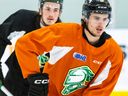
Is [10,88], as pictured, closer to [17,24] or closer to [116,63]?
[17,24]

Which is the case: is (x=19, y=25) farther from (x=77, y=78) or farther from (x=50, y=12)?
(x=77, y=78)

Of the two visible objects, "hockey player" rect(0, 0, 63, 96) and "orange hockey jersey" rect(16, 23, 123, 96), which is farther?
"hockey player" rect(0, 0, 63, 96)

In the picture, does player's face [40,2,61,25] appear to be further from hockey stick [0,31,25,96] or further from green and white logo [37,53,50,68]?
green and white logo [37,53,50,68]

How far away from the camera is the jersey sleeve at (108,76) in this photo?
195 cm

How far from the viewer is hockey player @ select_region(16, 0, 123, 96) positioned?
1812 millimetres

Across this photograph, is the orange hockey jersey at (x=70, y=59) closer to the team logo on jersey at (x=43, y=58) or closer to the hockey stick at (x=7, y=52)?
the team logo on jersey at (x=43, y=58)

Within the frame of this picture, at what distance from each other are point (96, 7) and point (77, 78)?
1.11ft

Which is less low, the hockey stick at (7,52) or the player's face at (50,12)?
the player's face at (50,12)

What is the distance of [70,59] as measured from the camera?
190 cm

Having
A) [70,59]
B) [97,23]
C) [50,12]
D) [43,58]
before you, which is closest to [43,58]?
[43,58]

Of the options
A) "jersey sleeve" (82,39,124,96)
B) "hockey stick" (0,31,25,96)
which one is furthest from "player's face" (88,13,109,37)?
"hockey stick" (0,31,25,96)

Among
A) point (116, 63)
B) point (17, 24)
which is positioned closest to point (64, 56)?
point (116, 63)

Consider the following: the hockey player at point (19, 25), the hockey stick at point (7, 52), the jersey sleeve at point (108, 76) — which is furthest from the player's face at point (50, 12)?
the jersey sleeve at point (108, 76)

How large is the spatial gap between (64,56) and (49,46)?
0.10 metres
